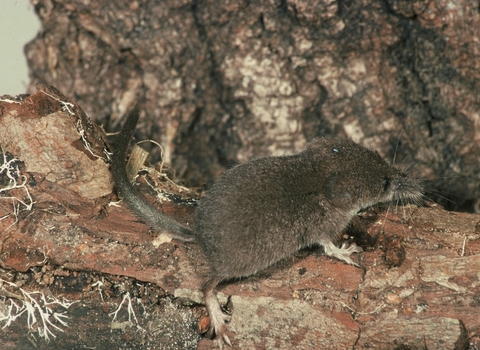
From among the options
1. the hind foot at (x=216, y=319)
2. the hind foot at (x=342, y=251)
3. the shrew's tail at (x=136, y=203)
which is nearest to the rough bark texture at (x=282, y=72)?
the shrew's tail at (x=136, y=203)

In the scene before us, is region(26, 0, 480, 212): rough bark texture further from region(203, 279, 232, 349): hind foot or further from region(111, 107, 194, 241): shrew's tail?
region(203, 279, 232, 349): hind foot

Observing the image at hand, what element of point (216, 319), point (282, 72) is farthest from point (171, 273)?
point (282, 72)

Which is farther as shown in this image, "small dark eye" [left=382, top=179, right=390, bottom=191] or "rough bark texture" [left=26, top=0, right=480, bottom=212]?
"rough bark texture" [left=26, top=0, right=480, bottom=212]

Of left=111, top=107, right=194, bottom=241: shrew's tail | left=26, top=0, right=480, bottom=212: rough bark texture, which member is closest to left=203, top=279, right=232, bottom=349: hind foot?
left=111, top=107, right=194, bottom=241: shrew's tail

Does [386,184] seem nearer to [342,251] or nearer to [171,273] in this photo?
[342,251]

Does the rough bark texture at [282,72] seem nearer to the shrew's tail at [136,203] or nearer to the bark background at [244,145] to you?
the bark background at [244,145]

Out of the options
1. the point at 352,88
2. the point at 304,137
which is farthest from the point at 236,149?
the point at 352,88
